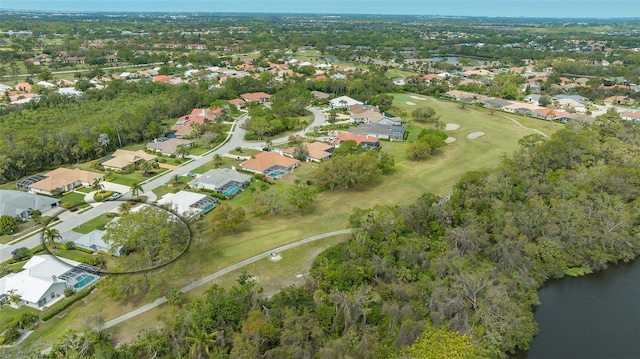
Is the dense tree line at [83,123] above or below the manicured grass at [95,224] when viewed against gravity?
above

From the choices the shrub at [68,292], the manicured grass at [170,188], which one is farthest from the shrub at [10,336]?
the manicured grass at [170,188]

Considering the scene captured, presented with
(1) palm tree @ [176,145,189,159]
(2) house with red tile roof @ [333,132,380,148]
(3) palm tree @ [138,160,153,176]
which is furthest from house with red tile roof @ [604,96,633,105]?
(3) palm tree @ [138,160,153,176]

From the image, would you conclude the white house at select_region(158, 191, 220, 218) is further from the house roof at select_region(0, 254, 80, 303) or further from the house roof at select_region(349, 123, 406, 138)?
the house roof at select_region(349, 123, 406, 138)

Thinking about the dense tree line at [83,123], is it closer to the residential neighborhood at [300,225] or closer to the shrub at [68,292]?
the residential neighborhood at [300,225]

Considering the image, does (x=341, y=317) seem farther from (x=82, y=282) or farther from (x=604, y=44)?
(x=604, y=44)

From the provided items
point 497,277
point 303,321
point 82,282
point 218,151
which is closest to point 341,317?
point 303,321

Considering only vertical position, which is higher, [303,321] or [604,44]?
[604,44]
